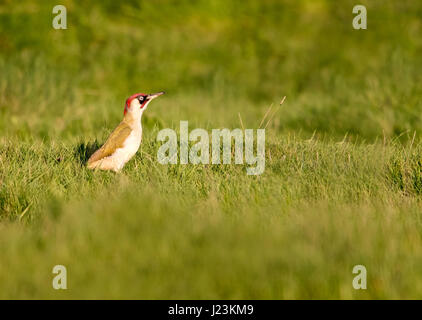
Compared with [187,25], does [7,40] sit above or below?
below

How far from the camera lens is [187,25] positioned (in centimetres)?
1256

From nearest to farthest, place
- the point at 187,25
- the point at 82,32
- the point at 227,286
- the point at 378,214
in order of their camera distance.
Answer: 1. the point at 227,286
2. the point at 378,214
3. the point at 82,32
4. the point at 187,25

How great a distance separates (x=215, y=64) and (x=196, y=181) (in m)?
6.72

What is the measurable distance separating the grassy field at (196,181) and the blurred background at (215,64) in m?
0.04

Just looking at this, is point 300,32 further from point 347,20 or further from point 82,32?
point 82,32

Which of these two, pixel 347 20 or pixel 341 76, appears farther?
pixel 347 20

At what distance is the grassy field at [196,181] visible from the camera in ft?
11.9

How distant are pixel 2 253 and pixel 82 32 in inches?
318

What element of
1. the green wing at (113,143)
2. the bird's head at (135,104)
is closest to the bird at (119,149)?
the green wing at (113,143)

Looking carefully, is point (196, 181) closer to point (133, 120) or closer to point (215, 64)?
point (133, 120)

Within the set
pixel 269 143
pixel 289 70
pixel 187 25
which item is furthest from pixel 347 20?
pixel 269 143

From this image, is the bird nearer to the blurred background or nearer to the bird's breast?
the bird's breast

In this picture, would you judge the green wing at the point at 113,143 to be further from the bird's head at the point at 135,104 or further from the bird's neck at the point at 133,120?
the bird's head at the point at 135,104

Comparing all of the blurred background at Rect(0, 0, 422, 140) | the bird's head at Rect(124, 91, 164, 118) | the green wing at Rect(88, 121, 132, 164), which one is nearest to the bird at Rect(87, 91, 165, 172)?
the green wing at Rect(88, 121, 132, 164)
